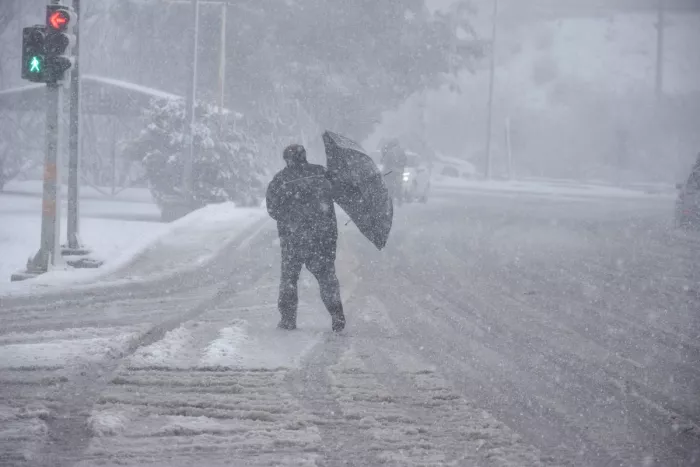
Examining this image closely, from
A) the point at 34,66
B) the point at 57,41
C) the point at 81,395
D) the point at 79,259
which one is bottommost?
the point at 81,395

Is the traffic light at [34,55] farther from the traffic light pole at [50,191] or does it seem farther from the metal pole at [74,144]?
the metal pole at [74,144]

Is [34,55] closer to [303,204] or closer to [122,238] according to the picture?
[303,204]

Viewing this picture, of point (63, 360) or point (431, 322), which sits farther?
point (431, 322)

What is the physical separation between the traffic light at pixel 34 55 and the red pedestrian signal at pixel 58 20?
0.54ft

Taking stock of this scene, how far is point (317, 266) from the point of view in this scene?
8812 millimetres

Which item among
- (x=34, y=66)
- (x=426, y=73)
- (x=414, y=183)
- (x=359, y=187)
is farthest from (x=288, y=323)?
(x=426, y=73)

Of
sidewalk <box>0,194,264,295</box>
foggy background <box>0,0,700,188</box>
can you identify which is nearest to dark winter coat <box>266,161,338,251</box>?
sidewalk <box>0,194,264,295</box>

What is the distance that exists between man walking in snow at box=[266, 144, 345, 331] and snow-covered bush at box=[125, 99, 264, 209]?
15.5 metres

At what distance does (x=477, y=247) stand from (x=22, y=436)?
12823 mm

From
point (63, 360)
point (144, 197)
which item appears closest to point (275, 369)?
point (63, 360)

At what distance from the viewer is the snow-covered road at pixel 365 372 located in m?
5.48

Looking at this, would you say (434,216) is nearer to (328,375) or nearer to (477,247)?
(477,247)

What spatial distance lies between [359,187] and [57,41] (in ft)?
17.4

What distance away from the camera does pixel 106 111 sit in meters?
28.9
